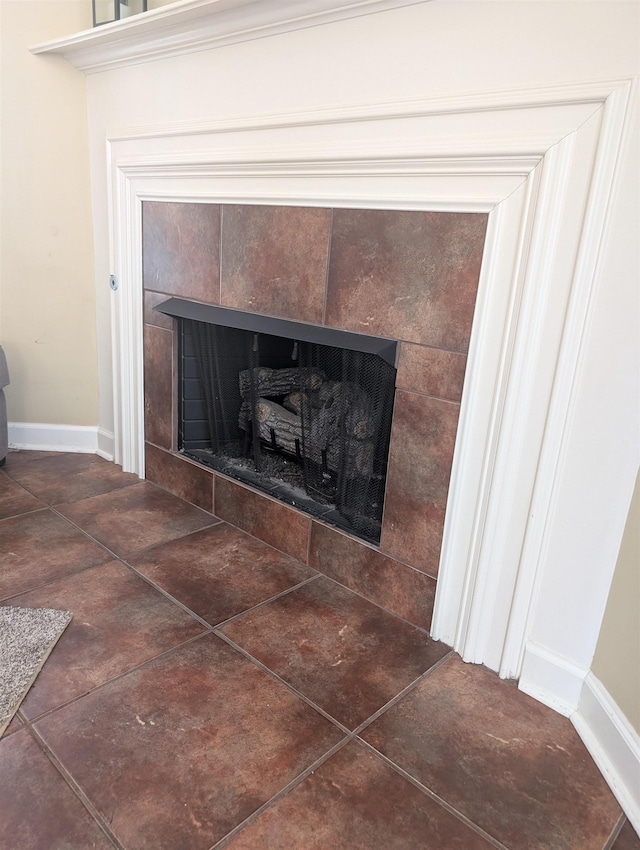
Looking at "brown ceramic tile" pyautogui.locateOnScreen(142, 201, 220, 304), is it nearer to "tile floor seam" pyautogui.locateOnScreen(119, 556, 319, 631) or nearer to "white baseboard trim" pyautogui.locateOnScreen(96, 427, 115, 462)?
"white baseboard trim" pyautogui.locateOnScreen(96, 427, 115, 462)

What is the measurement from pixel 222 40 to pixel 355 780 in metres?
2.04

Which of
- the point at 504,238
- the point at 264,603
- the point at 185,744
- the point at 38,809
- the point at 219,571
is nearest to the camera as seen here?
the point at 38,809

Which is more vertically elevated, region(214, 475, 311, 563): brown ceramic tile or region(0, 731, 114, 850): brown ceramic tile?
region(214, 475, 311, 563): brown ceramic tile

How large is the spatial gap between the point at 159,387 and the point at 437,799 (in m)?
1.77

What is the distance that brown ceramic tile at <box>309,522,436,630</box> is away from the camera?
1.73 metres

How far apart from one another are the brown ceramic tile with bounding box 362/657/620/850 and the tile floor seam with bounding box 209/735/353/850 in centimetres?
8

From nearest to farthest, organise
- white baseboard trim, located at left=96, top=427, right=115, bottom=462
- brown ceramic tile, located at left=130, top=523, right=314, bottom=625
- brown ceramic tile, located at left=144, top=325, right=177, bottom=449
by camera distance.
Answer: brown ceramic tile, located at left=130, top=523, right=314, bottom=625 → brown ceramic tile, located at left=144, top=325, right=177, bottom=449 → white baseboard trim, located at left=96, top=427, right=115, bottom=462

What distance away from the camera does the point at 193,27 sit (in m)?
1.86

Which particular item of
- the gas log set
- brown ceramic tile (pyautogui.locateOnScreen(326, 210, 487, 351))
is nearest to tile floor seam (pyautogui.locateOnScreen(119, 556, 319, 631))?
the gas log set

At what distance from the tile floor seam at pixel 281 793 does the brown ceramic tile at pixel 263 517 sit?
2.51ft

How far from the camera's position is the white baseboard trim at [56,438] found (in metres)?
2.84

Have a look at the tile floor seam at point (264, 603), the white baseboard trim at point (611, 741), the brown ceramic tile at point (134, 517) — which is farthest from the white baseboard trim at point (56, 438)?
the white baseboard trim at point (611, 741)

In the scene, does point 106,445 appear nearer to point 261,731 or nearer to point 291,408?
point 291,408

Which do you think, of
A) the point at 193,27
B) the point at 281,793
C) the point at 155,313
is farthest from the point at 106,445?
the point at 281,793
